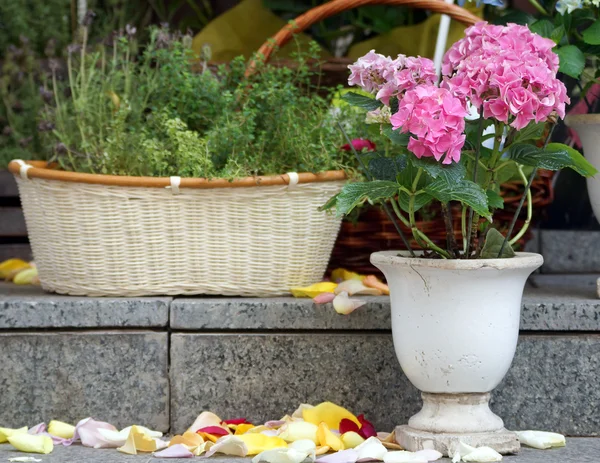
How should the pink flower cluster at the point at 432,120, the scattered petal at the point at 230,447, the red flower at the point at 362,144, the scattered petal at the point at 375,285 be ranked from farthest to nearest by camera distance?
the red flower at the point at 362,144, the scattered petal at the point at 375,285, the scattered petal at the point at 230,447, the pink flower cluster at the point at 432,120

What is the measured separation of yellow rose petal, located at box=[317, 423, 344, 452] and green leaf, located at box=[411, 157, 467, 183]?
1.93 ft

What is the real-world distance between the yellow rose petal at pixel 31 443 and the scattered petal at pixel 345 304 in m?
0.69

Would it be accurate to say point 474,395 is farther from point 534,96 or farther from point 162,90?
point 162,90

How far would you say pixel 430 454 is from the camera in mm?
1807

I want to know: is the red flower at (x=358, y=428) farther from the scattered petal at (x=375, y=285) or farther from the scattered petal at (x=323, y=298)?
the scattered petal at (x=375, y=285)

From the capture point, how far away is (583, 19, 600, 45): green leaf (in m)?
2.14

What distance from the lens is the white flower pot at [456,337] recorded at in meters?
1.81

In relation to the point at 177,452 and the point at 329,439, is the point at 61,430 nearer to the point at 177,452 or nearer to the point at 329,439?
the point at 177,452

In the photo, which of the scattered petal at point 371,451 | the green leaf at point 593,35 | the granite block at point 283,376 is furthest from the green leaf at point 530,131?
the scattered petal at point 371,451

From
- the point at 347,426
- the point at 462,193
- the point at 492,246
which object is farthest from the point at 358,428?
the point at 462,193

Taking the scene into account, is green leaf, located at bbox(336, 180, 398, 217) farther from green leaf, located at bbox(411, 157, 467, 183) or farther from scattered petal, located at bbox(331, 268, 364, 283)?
scattered petal, located at bbox(331, 268, 364, 283)

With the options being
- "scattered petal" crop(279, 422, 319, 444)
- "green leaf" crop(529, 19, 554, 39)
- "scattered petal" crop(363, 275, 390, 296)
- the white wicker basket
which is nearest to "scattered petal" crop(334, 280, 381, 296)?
"scattered petal" crop(363, 275, 390, 296)

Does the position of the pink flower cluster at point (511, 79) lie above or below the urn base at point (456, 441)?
above

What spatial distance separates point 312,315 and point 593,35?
923mm
